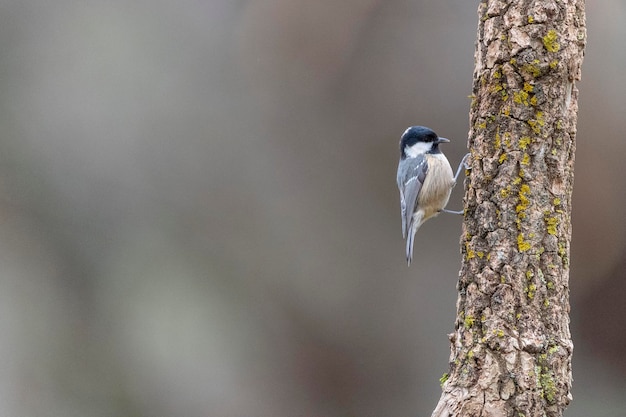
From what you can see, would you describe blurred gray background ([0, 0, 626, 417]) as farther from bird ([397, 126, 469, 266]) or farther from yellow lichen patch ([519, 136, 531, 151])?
yellow lichen patch ([519, 136, 531, 151])

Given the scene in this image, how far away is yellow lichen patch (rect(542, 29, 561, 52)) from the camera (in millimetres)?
2533

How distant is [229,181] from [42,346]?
2.13m

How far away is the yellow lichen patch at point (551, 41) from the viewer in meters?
2.53

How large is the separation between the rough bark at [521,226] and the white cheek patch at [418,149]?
160cm

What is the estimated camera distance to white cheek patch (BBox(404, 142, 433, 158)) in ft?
13.9

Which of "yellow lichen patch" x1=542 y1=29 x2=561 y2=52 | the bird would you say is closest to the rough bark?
"yellow lichen patch" x1=542 y1=29 x2=561 y2=52

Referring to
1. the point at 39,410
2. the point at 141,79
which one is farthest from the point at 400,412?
the point at 141,79

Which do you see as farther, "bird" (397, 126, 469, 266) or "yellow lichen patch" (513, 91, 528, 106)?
"bird" (397, 126, 469, 266)

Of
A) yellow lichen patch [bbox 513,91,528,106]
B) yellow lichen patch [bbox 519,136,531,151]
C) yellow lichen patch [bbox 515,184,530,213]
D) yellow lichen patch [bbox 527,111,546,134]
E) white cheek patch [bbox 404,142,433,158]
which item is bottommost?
yellow lichen patch [bbox 515,184,530,213]

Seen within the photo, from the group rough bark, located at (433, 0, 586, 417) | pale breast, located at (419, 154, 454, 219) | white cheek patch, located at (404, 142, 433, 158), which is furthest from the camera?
white cheek patch, located at (404, 142, 433, 158)

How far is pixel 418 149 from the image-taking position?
4.27m

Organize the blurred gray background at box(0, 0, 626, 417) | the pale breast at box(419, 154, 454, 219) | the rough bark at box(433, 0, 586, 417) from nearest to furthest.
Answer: the rough bark at box(433, 0, 586, 417) → the pale breast at box(419, 154, 454, 219) → the blurred gray background at box(0, 0, 626, 417)

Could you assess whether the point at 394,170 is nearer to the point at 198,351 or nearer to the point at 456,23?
the point at 456,23

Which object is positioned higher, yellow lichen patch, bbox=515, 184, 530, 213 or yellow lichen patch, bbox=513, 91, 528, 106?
yellow lichen patch, bbox=513, 91, 528, 106
